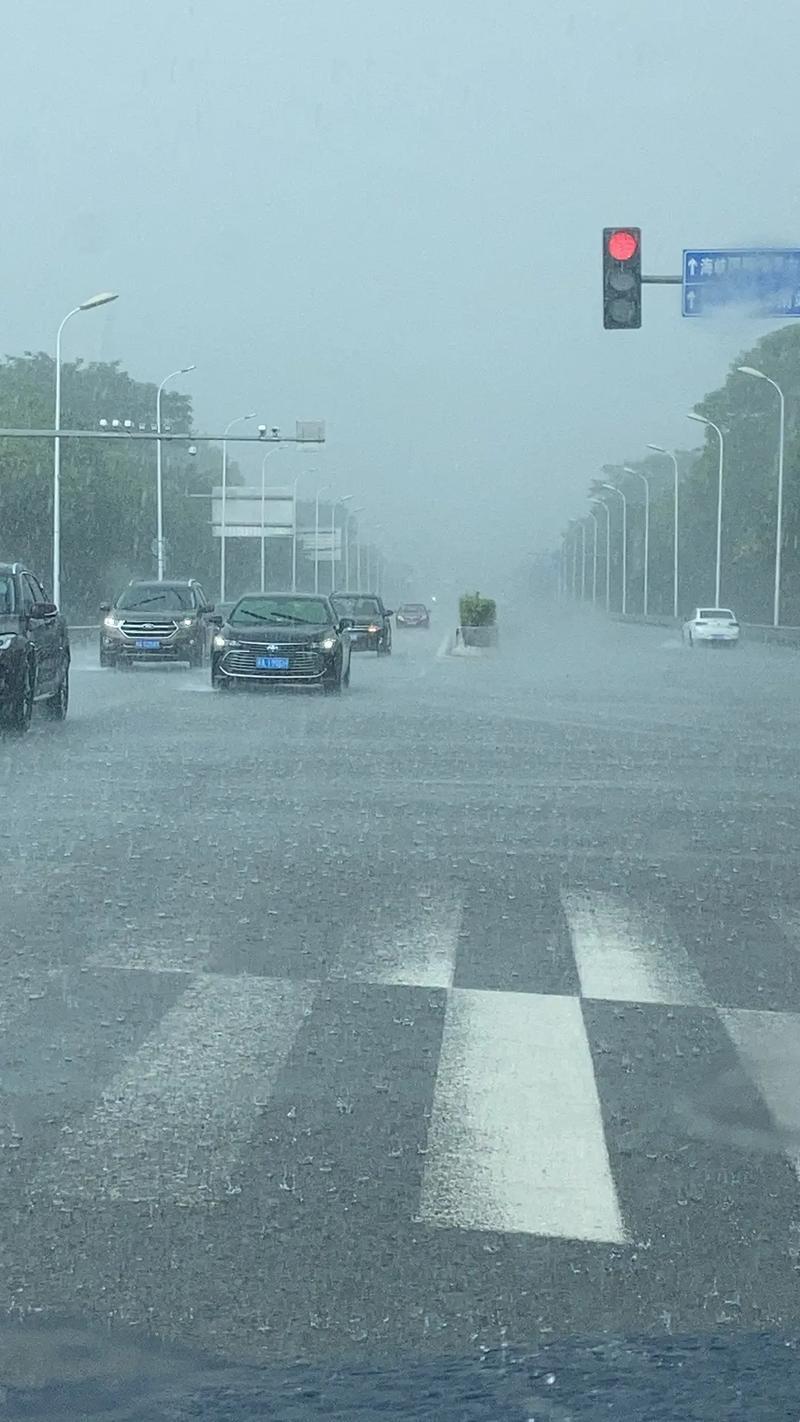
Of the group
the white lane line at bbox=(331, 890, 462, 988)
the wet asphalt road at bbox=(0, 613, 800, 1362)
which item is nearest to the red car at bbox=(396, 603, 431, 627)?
the wet asphalt road at bbox=(0, 613, 800, 1362)

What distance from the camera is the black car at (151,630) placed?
38.2 metres

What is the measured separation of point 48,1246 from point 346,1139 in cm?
114

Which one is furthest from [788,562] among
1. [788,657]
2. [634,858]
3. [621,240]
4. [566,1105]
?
[566,1105]

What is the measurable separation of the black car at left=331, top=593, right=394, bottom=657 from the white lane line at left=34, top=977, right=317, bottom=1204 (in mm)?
44529

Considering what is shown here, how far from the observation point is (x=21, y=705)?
20609 millimetres

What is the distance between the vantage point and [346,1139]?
5.46 m

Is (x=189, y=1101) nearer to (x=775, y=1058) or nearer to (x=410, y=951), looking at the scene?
(x=775, y=1058)

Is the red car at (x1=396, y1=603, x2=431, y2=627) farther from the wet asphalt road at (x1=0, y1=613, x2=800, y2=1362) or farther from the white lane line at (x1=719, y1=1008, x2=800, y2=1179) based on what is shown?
the white lane line at (x1=719, y1=1008, x2=800, y2=1179)

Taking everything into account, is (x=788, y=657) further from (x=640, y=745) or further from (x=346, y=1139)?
(x=346, y=1139)

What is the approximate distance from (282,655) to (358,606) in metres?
24.3

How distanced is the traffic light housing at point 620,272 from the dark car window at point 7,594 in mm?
7099

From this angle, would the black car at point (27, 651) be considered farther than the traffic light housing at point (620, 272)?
No

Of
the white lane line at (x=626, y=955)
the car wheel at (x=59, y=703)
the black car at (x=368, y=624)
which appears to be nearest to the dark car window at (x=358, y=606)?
the black car at (x=368, y=624)

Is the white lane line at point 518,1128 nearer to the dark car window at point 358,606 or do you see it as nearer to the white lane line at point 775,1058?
the white lane line at point 775,1058
